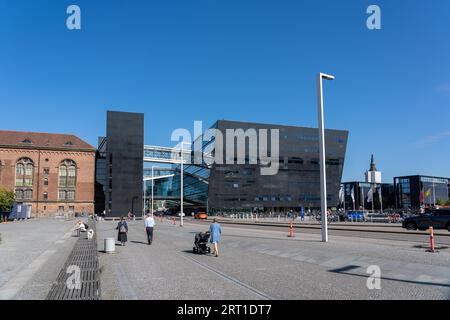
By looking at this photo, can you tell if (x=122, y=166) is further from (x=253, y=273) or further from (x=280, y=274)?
(x=280, y=274)

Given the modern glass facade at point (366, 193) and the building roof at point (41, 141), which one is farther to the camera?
Result: the modern glass facade at point (366, 193)

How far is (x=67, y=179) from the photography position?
346 feet

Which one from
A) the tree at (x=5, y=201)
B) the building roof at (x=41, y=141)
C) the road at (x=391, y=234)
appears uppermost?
the building roof at (x=41, y=141)

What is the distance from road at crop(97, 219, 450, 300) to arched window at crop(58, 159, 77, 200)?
9354 cm

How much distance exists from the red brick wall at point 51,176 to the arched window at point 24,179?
0.90 meters

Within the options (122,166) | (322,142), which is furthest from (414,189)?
(322,142)

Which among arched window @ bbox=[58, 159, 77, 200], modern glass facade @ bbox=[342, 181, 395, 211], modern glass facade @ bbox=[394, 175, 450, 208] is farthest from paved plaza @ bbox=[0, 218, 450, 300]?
→ modern glass facade @ bbox=[342, 181, 395, 211]

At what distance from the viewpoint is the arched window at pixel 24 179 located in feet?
333

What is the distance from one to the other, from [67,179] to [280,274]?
102 meters

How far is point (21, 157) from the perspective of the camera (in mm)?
102312

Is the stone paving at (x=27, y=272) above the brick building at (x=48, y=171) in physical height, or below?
below

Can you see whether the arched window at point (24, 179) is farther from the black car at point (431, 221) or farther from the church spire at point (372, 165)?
the church spire at point (372, 165)

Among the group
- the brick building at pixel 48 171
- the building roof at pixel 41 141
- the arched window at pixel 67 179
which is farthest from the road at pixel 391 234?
the building roof at pixel 41 141
